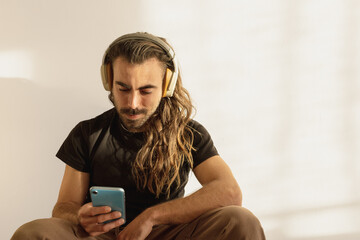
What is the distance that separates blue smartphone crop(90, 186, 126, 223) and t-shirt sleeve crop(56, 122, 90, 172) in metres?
0.31

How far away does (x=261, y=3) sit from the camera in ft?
7.40

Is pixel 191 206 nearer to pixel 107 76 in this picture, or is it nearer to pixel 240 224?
pixel 240 224

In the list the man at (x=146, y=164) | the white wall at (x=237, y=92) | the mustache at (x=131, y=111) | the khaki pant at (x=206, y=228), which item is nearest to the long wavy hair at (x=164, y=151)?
the man at (x=146, y=164)

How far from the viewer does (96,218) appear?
154 cm

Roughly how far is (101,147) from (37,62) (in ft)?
1.99

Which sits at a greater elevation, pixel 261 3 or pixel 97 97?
pixel 261 3

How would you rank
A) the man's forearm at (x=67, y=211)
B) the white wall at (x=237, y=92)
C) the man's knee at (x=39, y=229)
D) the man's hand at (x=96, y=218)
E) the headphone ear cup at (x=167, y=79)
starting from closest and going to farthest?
the man's knee at (x=39, y=229) < the man's hand at (x=96, y=218) < the man's forearm at (x=67, y=211) < the headphone ear cup at (x=167, y=79) < the white wall at (x=237, y=92)

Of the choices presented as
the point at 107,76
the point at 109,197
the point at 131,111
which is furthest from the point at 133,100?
the point at 109,197

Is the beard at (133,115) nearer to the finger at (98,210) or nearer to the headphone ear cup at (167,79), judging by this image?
the headphone ear cup at (167,79)

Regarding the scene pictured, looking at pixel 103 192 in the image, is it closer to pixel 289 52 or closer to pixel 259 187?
pixel 259 187

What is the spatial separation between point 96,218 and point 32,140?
0.79 m

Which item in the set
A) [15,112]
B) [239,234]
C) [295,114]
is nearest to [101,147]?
[15,112]

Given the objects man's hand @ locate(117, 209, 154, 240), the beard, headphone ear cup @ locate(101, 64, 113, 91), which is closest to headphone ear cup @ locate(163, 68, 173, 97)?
the beard

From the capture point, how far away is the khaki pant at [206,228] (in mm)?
1439
